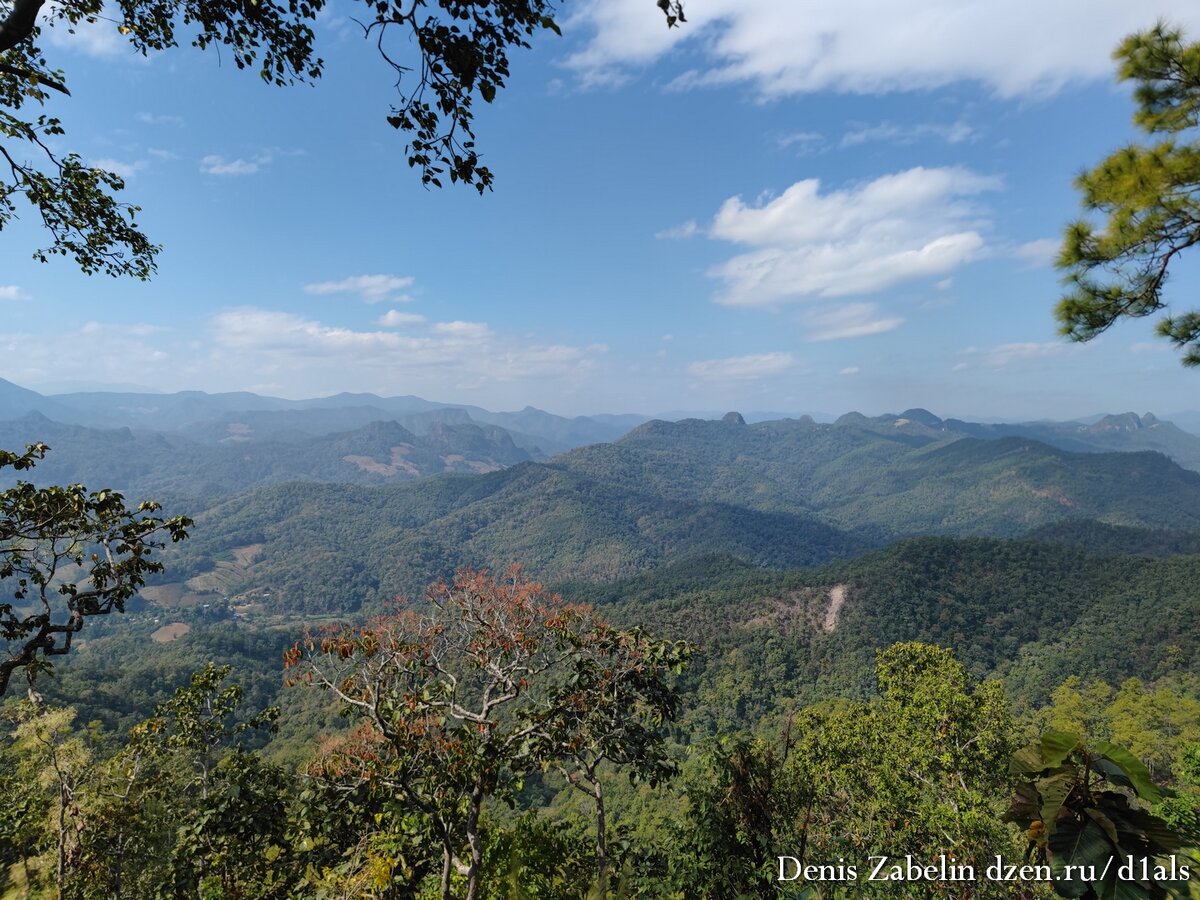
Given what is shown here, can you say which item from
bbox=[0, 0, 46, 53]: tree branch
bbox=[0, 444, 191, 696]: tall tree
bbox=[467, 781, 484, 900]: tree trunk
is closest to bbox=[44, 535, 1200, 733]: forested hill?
bbox=[467, 781, 484, 900]: tree trunk

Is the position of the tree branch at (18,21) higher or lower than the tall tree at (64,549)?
higher

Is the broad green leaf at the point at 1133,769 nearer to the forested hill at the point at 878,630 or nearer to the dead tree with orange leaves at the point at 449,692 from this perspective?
the dead tree with orange leaves at the point at 449,692

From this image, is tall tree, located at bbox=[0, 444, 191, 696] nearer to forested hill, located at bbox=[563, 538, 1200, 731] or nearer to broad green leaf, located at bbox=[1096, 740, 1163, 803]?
broad green leaf, located at bbox=[1096, 740, 1163, 803]

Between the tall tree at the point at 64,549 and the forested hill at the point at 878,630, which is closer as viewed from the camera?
the tall tree at the point at 64,549

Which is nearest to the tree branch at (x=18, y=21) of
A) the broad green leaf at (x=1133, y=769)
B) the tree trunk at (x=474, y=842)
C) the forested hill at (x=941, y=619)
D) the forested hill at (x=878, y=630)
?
the tree trunk at (x=474, y=842)

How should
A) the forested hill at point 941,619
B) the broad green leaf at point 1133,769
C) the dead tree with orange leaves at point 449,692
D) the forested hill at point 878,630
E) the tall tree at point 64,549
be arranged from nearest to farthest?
1. the broad green leaf at point 1133,769
2. the tall tree at point 64,549
3. the dead tree with orange leaves at point 449,692
4. the forested hill at point 878,630
5. the forested hill at point 941,619

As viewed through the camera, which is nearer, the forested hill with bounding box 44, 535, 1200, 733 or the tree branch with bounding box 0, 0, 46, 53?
the tree branch with bounding box 0, 0, 46, 53

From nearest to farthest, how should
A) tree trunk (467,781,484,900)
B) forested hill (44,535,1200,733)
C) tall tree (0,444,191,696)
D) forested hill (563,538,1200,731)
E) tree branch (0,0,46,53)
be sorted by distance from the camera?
tree branch (0,0,46,53), tall tree (0,444,191,696), tree trunk (467,781,484,900), forested hill (44,535,1200,733), forested hill (563,538,1200,731)

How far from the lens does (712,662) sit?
302ft

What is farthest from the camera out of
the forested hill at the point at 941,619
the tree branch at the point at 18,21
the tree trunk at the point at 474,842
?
the forested hill at the point at 941,619

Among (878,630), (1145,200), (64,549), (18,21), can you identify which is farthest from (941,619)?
(18,21)

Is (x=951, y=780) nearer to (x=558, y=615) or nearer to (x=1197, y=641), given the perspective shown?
(x=558, y=615)

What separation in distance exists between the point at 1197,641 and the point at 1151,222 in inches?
4017

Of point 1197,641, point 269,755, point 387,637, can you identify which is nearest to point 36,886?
point 387,637
